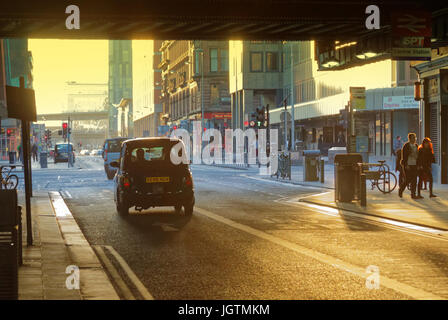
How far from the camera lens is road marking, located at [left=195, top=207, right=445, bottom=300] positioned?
26.4 ft

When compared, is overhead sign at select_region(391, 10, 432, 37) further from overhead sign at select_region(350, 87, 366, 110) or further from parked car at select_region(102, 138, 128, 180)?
parked car at select_region(102, 138, 128, 180)

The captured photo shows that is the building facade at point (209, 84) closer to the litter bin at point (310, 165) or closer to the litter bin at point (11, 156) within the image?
the litter bin at point (11, 156)

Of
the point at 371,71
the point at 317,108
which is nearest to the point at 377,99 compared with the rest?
the point at 371,71

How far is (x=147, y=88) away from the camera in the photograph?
150m

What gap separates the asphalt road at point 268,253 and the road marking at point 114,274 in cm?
11

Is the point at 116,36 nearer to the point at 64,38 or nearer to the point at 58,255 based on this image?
the point at 64,38

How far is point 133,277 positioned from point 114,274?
360mm

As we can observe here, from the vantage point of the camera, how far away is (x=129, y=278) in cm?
914

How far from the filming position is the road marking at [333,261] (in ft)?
26.4

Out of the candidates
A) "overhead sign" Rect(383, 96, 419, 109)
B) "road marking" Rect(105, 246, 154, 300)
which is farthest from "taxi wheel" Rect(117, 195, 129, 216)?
"overhead sign" Rect(383, 96, 419, 109)

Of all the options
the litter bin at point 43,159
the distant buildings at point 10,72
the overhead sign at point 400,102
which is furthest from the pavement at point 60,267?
the distant buildings at point 10,72

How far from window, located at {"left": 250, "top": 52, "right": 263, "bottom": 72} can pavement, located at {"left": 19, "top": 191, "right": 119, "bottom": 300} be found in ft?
232

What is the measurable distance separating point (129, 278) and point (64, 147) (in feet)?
199

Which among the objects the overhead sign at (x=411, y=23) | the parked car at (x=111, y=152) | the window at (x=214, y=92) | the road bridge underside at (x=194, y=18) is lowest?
the parked car at (x=111, y=152)
